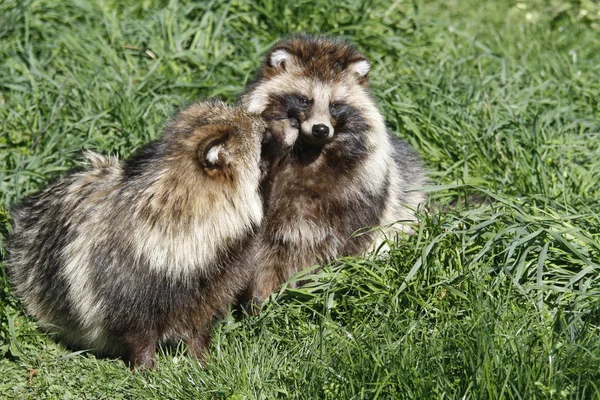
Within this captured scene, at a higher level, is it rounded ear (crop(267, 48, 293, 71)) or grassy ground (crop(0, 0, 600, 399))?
rounded ear (crop(267, 48, 293, 71))

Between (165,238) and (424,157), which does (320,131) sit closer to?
(165,238)

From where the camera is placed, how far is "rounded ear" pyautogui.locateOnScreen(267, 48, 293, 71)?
5035 mm

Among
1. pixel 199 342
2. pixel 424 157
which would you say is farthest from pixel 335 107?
pixel 199 342

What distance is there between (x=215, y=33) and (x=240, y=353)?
3.12m

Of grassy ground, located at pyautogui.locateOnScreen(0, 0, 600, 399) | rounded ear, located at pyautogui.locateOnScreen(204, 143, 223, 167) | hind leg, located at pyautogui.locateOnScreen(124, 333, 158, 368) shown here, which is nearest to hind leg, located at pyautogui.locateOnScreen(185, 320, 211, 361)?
grassy ground, located at pyautogui.locateOnScreen(0, 0, 600, 399)

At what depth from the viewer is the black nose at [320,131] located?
186 inches

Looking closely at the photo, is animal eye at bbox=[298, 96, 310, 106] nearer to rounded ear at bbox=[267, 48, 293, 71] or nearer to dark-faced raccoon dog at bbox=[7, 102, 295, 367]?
rounded ear at bbox=[267, 48, 293, 71]

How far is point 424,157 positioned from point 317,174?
3.90 feet

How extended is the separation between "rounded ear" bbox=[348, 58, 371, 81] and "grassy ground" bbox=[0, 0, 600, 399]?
81 centimetres

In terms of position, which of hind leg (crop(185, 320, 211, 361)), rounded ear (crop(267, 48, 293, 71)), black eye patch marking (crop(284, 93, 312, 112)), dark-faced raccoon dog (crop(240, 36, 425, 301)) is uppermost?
rounded ear (crop(267, 48, 293, 71))

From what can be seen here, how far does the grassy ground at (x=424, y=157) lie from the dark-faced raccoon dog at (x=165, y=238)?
192mm

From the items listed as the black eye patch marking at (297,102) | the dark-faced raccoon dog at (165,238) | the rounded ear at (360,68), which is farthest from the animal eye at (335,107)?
the dark-faced raccoon dog at (165,238)

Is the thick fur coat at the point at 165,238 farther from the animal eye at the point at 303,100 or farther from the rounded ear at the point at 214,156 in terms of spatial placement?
the animal eye at the point at 303,100

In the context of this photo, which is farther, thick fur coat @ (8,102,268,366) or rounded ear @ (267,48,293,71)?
rounded ear @ (267,48,293,71)
